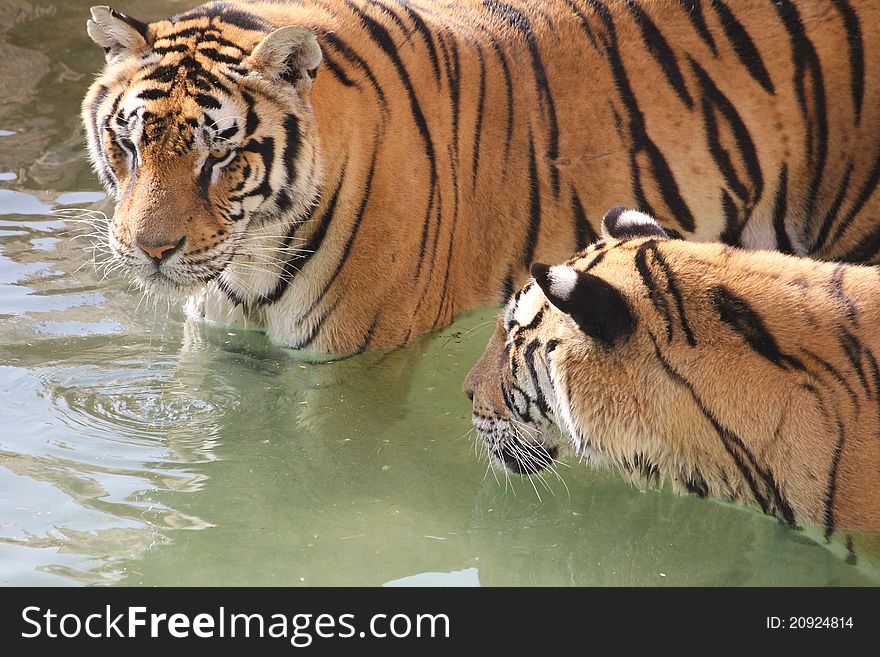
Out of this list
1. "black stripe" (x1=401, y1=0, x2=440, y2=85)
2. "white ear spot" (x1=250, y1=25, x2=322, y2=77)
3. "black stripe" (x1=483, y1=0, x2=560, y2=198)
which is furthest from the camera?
"black stripe" (x1=483, y1=0, x2=560, y2=198)

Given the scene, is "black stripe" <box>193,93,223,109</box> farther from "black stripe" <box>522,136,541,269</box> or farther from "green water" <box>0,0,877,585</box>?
"black stripe" <box>522,136,541,269</box>

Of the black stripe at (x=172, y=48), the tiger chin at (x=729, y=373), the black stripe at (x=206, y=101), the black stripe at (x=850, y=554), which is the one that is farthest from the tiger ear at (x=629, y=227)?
the black stripe at (x=172, y=48)

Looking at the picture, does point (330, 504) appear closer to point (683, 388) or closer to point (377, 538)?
point (377, 538)

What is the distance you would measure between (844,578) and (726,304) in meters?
0.89

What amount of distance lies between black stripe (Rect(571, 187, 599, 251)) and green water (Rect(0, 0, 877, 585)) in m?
0.49

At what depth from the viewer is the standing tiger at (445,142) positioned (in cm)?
432

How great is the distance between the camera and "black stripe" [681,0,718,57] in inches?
201

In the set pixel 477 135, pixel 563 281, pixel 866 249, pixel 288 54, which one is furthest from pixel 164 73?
pixel 866 249

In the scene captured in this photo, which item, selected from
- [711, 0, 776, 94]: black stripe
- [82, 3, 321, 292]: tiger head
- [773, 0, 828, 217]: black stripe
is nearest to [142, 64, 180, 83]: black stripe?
[82, 3, 321, 292]: tiger head

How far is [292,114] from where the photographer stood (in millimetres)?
4391

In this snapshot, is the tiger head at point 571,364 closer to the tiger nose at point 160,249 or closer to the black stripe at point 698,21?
the tiger nose at point 160,249

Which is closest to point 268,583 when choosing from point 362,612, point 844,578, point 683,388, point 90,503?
point 362,612

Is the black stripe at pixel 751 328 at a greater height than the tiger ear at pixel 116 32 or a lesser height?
lesser

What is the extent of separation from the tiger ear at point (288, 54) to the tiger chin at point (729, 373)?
4.35 ft
